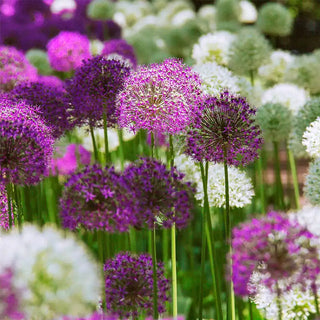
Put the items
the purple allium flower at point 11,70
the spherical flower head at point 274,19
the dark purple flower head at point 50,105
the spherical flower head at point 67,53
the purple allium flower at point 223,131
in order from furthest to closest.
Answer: the spherical flower head at point 274,19 → the spherical flower head at point 67,53 → the purple allium flower at point 11,70 → the dark purple flower head at point 50,105 → the purple allium flower at point 223,131

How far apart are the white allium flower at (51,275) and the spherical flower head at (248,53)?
242 cm

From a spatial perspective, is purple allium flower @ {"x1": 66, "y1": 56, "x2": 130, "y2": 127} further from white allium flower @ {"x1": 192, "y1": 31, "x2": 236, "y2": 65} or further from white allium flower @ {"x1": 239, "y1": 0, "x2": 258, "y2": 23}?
white allium flower @ {"x1": 239, "y1": 0, "x2": 258, "y2": 23}

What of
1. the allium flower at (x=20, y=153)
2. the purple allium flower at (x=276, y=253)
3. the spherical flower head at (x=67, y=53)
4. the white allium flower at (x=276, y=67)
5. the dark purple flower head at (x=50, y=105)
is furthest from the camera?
the white allium flower at (x=276, y=67)

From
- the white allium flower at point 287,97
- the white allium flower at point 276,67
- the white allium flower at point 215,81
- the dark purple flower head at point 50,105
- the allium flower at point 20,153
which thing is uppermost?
the white allium flower at point 276,67

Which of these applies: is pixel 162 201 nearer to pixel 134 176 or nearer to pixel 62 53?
pixel 134 176

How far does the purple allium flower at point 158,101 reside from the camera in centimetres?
169

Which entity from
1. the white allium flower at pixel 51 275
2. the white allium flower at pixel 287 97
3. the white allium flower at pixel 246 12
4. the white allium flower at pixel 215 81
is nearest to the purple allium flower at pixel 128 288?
the white allium flower at pixel 51 275

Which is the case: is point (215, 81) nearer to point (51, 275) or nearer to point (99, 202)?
point (99, 202)

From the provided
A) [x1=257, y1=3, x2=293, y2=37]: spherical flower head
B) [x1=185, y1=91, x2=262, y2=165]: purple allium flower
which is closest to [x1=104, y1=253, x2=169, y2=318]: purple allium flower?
[x1=185, y1=91, x2=262, y2=165]: purple allium flower

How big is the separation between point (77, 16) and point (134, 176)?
178 inches

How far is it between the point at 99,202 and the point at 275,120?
1.77 meters

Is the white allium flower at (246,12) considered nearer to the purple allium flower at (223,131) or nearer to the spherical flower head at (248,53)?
the spherical flower head at (248,53)

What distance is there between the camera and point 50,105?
2014 mm

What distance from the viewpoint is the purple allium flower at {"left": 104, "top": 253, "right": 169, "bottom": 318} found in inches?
56.5
